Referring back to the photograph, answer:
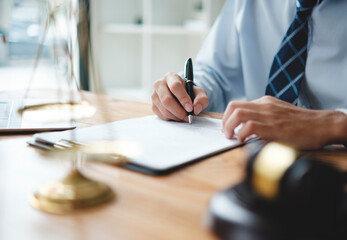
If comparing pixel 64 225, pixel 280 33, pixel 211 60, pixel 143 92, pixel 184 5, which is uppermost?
pixel 184 5

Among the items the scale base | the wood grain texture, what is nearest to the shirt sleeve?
the wood grain texture

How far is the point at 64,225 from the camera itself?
36cm

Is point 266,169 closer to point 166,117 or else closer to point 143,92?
point 166,117

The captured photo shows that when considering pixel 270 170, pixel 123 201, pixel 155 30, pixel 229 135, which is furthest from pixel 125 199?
pixel 155 30

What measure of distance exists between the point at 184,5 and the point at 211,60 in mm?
1693

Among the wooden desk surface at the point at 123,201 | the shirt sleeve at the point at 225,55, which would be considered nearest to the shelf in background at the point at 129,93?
the shirt sleeve at the point at 225,55

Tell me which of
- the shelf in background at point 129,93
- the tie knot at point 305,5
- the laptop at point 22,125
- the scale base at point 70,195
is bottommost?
the shelf in background at point 129,93

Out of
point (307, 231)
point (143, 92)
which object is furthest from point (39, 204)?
point (143, 92)

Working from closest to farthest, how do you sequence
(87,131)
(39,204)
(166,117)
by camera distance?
(39,204) < (87,131) < (166,117)

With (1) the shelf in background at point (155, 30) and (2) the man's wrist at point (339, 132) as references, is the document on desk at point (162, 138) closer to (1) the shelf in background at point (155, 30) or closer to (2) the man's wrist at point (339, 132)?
(2) the man's wrist at point (339, 132)

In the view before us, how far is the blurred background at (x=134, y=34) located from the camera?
269 centimetres

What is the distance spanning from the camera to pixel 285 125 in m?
0.67

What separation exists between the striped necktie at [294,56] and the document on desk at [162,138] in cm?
31

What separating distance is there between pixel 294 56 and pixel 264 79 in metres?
0.32
